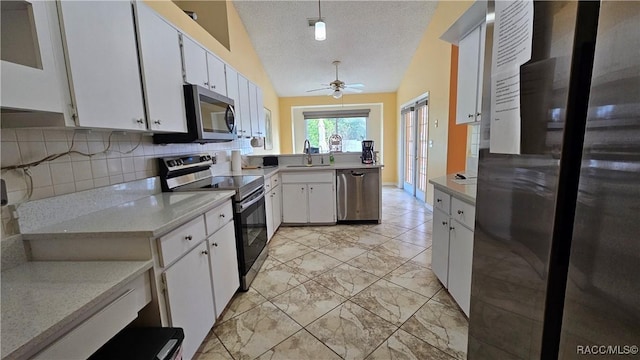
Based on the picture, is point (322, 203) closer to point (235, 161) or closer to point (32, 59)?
point (235, 161)

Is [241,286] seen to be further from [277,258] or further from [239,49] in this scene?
[239,49]

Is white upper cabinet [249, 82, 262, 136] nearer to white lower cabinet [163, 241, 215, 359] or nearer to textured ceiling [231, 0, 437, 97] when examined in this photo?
textured ceiling [231, 0, 437, 97]

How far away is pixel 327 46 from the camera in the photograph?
480 centimetres

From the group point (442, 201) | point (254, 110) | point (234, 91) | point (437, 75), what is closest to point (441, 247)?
point (442, 201)

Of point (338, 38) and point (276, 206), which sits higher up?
point (338, 38)

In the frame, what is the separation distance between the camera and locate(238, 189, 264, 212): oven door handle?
81.4 inches

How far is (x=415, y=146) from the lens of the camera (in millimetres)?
5582

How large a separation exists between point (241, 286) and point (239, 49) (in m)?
3.50

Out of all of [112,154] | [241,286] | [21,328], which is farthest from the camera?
[241,286]

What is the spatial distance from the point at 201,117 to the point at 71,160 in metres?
0.87

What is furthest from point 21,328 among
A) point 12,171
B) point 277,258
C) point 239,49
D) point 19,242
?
point 239,49

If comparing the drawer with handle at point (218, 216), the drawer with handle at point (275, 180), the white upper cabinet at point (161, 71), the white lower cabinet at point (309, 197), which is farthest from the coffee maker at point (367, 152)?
the white upper cabinet at point (161, 71)

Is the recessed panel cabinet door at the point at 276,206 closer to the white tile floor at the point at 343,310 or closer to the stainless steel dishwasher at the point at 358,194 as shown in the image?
the white tile floor at the point at 343,310

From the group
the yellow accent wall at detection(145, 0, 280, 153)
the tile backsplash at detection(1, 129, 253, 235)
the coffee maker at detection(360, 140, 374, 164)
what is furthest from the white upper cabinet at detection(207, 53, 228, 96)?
the coffee maker at detection(360, 140, 374, 164)
